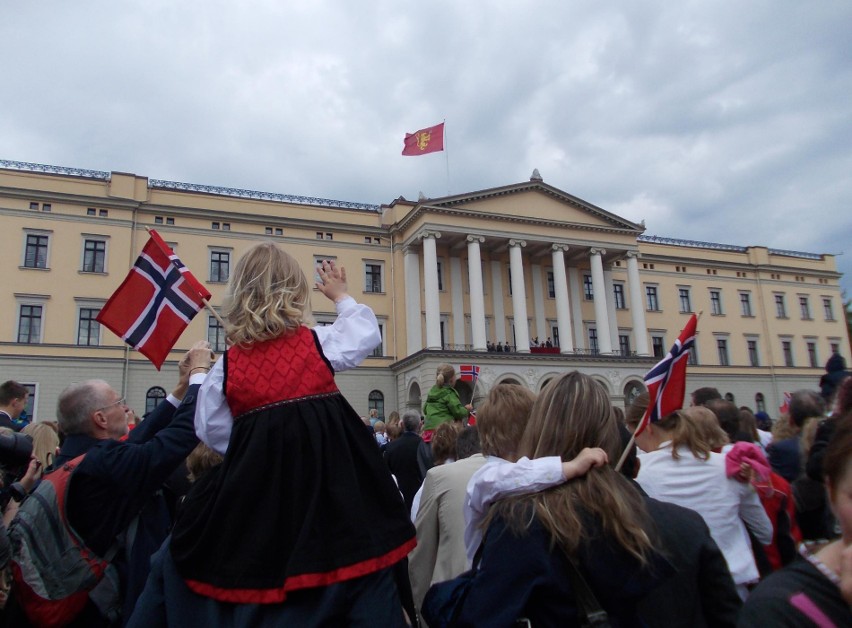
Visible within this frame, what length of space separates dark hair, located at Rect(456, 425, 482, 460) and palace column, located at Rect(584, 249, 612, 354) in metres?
34.3

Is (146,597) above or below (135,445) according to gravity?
below

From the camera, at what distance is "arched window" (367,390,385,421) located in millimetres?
35156

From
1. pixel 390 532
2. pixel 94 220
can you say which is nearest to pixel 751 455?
pixel 390 532

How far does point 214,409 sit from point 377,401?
33.2 m

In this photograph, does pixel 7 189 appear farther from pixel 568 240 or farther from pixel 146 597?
pixel 146 597

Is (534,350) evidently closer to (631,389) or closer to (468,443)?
(631,389)

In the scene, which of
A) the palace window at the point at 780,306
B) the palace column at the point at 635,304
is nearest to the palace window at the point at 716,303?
the palace window at the point at 780,306

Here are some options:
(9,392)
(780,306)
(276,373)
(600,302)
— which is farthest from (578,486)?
(780,306)

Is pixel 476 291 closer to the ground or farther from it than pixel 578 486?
farther from it

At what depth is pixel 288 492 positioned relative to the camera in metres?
2.33

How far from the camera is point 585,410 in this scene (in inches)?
93.1

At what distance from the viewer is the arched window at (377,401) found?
35.2 m

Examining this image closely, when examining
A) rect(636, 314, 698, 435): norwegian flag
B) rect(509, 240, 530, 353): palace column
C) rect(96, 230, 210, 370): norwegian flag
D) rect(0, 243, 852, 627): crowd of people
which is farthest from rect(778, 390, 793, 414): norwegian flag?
rect(509, 240, 530, 353): palace column

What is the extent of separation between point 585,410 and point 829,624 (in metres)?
1.09
